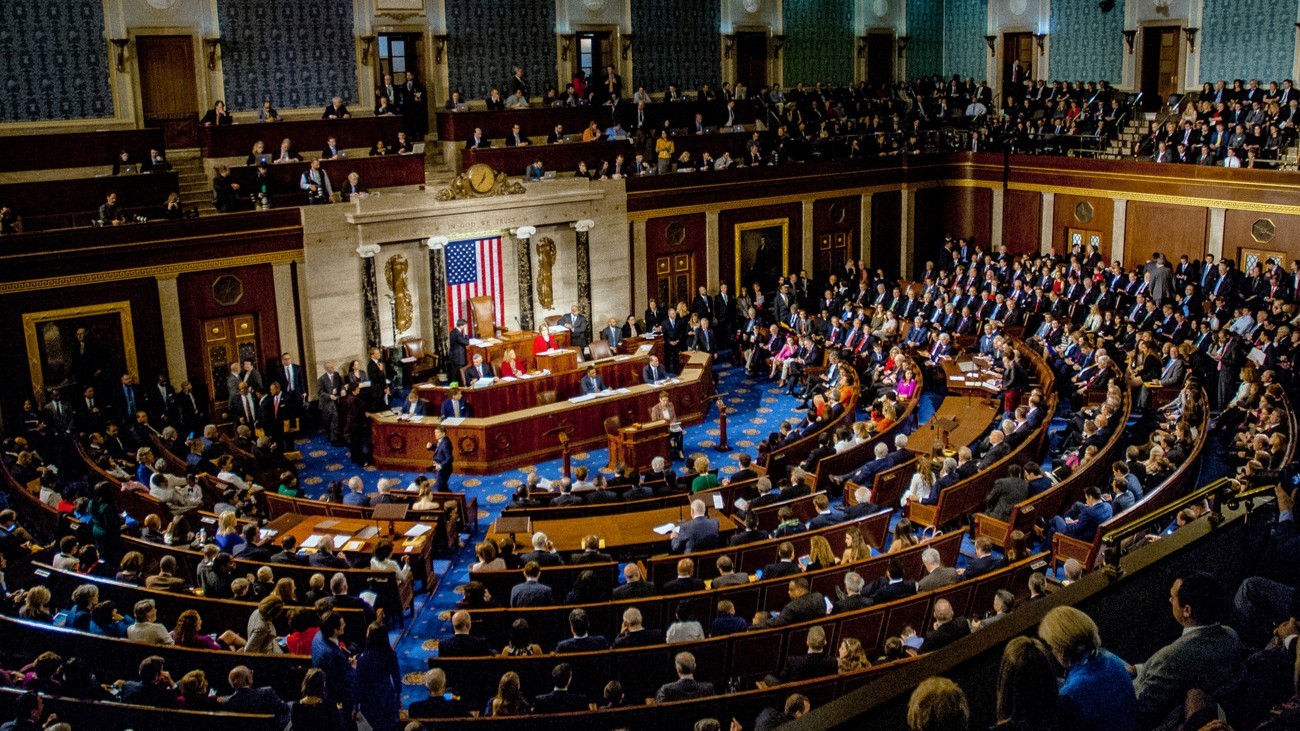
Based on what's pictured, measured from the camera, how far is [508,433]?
1764 centimetres

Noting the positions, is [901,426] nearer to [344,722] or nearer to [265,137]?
[344,722]

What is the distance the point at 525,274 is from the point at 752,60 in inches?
391

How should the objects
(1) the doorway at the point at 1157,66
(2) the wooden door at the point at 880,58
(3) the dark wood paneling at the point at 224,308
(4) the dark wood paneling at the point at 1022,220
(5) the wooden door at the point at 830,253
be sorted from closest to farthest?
(3) the dark wood paneling at the point at 224,308 → (4) the dark wood paneling at the point at 1022,220 → (5) the wooden door at the point at 830,253 → (1) the doorway at the point at 1157,66 → (2) the wooden door at the point at 880,58

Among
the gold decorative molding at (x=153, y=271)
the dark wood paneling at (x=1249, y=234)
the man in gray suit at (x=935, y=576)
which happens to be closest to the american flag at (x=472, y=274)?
the gold decorative molding at (x=153, y=271)

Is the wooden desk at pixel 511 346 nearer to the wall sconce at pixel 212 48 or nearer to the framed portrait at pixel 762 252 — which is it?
the framed portrait at pixel 762 252

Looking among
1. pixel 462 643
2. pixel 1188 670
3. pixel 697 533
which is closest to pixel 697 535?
pixel 697 533

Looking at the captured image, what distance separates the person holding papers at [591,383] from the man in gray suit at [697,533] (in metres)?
7.45

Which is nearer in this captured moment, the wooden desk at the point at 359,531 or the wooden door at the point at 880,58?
the wooden desk at the point at 359,531

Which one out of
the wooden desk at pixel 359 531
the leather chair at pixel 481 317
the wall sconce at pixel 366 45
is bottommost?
the wooden desk at pixel 359 531

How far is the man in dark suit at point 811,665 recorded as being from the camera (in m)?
8.33

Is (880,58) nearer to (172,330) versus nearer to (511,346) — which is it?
(511,346)

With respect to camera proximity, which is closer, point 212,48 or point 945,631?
point 945,631

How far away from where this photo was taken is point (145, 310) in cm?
1880

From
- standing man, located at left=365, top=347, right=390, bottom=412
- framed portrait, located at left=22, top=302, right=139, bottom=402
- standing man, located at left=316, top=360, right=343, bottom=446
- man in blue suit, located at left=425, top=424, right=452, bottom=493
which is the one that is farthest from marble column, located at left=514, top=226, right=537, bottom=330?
framed portrait, located at left=22, top=302, right=139, bottom=402
